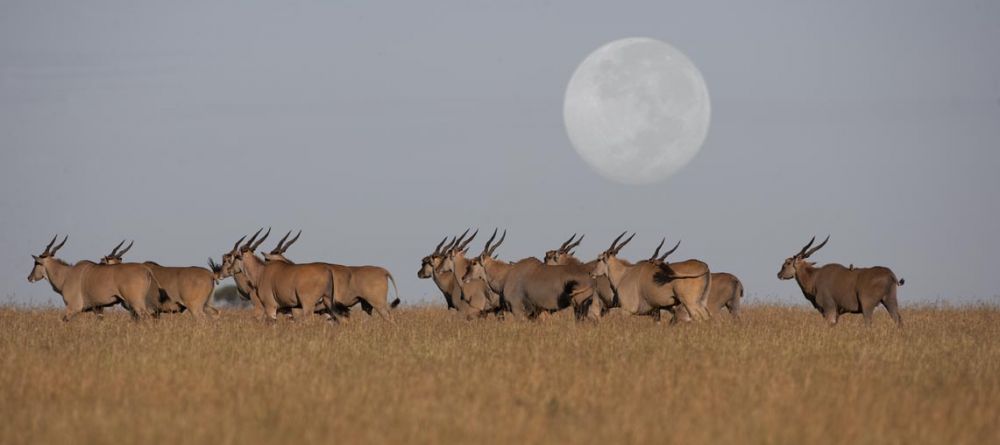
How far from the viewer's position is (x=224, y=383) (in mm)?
12852

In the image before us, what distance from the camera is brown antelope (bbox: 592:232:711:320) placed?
73.7 feet

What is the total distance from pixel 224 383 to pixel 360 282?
1119 cm

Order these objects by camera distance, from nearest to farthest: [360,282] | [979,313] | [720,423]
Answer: [720,423]
[360,282]
[979,313]

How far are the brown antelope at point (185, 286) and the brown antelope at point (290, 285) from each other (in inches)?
37.3

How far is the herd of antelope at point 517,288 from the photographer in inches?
898

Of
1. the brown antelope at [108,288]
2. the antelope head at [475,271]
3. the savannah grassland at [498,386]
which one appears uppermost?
the antelope head at [475,271]

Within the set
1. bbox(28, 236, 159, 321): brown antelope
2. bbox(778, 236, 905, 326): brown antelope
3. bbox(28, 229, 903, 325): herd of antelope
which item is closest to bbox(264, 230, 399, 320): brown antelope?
bbox(28, 229, 903, 325): herd of antelope

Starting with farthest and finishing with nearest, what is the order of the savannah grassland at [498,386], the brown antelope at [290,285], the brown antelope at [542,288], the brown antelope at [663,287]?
the brown antelope at [542,288] < the brown antelope at [290,285] < the brown antelope at [663,287] < the savannah grassland at [498,386]

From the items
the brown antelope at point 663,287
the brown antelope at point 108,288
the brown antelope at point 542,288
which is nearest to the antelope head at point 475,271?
the brown antelope at point 542,288

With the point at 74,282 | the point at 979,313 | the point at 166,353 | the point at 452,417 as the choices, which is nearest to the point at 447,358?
the point at 166,353

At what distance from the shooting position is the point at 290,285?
2344 centimetres

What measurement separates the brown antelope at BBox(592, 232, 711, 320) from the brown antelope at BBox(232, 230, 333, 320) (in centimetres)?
478

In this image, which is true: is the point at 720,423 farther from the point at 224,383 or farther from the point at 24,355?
the point at 24,355

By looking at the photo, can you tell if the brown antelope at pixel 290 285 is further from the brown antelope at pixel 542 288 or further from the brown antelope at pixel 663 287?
the brown antelope at pixel 663 287
